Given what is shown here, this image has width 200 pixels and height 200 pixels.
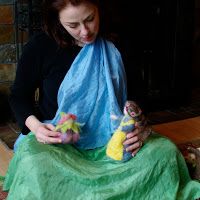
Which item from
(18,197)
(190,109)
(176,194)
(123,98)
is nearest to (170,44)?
(190,109)

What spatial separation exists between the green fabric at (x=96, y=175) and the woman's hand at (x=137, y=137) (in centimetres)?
2

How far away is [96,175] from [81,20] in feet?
1.45

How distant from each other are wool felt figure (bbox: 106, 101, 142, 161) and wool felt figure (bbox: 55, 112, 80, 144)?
4.2 inches

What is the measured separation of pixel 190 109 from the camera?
258 cm

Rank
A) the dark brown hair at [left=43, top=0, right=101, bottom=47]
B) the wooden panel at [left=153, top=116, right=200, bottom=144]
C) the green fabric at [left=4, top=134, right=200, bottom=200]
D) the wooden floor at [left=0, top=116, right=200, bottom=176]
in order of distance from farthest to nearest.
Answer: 1. the wooden panel at [left=153, top=116, right=200, bottom=144]
2. the wooden floor at [left=0, top=116, right=200, bottom=176]
3. the dark brown hair at [left=43, top=0, right=101, bottom=47]
4. the green fabric at [left=4, top=134, right=200, bottom=200]

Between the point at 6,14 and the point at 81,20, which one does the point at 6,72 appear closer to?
the point at 6,14

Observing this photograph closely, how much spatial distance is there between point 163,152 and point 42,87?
457 millimetres

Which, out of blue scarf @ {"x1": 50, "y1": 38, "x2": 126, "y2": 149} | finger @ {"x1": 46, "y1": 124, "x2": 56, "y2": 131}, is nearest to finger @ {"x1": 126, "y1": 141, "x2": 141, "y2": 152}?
blue scarf @ {"x1": 50, "y1": 38, "x2": 126, "y2": 149}

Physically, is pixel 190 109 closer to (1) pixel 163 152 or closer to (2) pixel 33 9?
(2) pixel 33 9

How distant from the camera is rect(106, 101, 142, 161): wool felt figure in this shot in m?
1.22

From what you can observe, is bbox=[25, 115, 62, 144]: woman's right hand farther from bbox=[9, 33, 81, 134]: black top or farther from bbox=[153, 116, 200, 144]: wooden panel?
bbox=[153, 116, 200, 144]: wooden panel

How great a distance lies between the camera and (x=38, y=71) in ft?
4.51

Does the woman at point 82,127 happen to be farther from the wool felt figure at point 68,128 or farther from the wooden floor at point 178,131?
the wooden floor at point 178,131

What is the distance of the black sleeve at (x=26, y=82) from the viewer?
1348 mm
